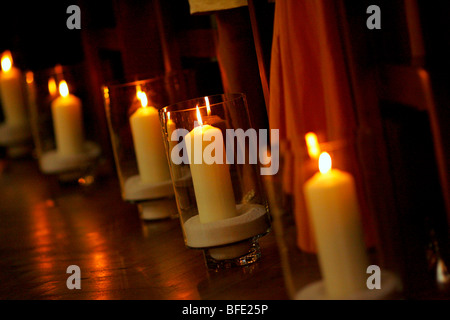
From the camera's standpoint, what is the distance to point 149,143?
154 centimetres

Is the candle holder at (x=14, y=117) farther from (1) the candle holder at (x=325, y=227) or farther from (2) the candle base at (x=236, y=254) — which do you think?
(1) the candle holder at (x=325, y=227)

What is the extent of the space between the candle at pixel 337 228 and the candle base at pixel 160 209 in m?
0.76

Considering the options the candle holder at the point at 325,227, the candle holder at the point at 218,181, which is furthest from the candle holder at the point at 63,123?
the candle holder at the point at 325,227

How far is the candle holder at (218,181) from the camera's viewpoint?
3.67 feet

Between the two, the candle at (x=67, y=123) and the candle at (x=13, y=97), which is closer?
the candle at (x=67, y=123)

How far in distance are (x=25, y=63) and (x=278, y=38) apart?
1894 mm

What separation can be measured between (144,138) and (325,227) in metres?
0.78

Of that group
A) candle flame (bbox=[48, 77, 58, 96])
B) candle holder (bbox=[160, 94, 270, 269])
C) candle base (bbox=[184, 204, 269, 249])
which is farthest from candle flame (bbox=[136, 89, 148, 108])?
candle flame (bbox=[48, 77, 58, 96])

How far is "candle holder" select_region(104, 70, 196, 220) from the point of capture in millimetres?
1531

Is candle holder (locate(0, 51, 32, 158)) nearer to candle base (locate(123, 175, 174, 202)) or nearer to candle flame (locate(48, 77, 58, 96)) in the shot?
candle flame (locate(48, 77, 58, 96))

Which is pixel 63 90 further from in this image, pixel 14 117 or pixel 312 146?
pixel 312 146

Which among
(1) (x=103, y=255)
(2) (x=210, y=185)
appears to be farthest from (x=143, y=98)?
(2) (x=210, y=185)

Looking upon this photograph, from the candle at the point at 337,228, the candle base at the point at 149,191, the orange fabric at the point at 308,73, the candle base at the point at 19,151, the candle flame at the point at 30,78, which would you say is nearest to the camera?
the candle at the point at 337,228
